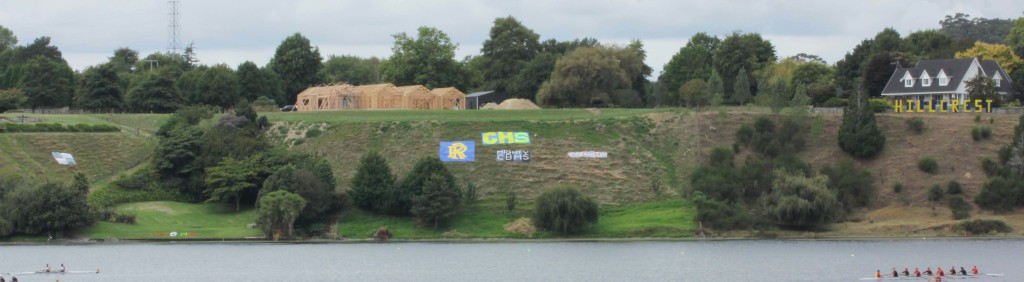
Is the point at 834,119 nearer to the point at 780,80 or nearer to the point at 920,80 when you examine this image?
the point at 780,80

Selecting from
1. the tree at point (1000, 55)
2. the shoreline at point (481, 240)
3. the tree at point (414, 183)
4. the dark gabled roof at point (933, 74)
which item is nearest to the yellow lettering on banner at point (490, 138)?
the tree at point (414, 183)

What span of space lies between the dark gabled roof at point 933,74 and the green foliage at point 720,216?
41417 mm

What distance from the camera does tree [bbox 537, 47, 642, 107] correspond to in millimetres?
152625

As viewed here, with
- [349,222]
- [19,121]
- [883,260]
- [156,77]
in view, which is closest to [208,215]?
[349,222]

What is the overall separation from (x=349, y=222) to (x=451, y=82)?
63.4 metres

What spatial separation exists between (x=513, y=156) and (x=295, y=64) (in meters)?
61.6

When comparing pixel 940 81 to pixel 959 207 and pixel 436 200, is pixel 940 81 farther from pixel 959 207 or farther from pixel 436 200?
pixel 436 200

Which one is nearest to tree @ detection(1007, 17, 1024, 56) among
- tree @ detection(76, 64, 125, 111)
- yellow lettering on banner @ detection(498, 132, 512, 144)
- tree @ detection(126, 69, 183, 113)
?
yellow lettering on banner @ detection(498, 132, 512, 144)

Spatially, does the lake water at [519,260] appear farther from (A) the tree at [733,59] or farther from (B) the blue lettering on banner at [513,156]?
(A) the tree at [733,59]

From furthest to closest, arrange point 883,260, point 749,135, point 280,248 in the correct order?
1. point 749,135
2. point 280,248
3. point 883,260

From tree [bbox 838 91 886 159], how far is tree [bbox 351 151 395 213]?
3959 cm

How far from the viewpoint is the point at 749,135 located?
403ft

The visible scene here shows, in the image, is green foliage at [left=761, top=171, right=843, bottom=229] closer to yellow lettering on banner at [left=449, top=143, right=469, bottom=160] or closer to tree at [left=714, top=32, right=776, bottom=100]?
yellow lettering on banner at [left=449, top=143, right=469, bottom=160]

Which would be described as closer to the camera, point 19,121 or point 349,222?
point 349,222
